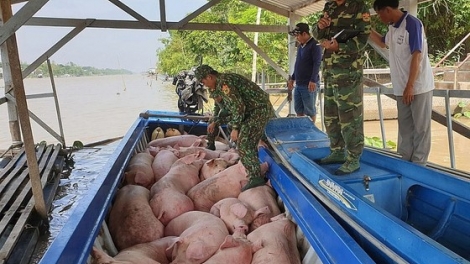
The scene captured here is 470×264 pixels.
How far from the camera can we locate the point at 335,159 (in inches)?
119

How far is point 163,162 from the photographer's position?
499cm

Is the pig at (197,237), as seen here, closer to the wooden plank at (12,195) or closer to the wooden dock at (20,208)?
the wooden dock at (20,208)

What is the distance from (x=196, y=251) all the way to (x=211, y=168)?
1952 millimetres

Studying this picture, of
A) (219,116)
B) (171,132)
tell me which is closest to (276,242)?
(219,116)

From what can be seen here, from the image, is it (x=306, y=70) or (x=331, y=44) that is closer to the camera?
(x=331, y=44)

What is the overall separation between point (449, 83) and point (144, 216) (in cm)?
1287

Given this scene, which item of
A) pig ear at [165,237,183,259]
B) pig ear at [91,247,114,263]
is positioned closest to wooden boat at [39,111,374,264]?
pig ear at [91,247,114,263]

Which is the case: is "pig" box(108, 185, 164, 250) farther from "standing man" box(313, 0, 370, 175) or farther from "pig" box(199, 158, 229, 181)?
"standing man" box(313, 0, 370, 175)

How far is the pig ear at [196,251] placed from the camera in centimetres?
271

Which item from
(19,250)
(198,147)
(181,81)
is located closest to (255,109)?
(198,147)

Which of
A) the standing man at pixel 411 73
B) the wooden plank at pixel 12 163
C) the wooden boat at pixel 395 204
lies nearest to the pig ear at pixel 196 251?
the wooden boat at pixel 395 204

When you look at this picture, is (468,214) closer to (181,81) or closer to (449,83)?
(181,81)

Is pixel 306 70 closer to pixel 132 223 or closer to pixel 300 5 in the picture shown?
pixel 300 5

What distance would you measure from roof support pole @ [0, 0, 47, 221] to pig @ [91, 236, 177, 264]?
1987 millimetres
